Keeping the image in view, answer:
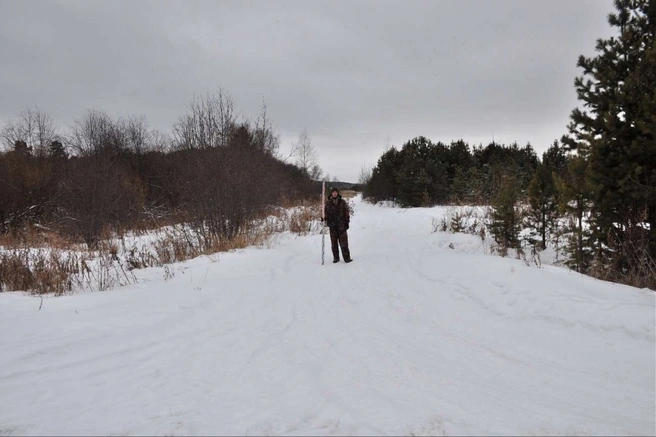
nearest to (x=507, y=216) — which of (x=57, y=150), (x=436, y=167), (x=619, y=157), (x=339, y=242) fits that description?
(x=619, y=157)

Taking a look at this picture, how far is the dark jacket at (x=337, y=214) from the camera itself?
9.95m

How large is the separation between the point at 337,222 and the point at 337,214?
0.76 ft

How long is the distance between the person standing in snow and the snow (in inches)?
119

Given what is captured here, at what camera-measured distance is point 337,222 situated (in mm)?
9945

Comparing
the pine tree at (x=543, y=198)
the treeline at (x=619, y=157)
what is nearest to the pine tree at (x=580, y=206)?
the treeline at (x=619, y=157)

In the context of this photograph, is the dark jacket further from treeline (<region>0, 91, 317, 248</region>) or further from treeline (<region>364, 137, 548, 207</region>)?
treeline (<region>364, 137, 548, 207</region>)

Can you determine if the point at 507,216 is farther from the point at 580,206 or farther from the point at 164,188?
the point at 164,188

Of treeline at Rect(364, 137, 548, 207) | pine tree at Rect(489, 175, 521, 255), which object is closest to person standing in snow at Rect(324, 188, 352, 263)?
pine tree at Rect(489, 175, 521, 255)

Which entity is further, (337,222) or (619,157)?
(337,222)

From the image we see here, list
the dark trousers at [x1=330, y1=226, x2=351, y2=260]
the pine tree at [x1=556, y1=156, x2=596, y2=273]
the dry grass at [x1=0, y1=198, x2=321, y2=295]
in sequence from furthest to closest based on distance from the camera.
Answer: the dark trousers at [x1=330, y1=226, x2=351, y2=260] < the pine tree at [x1=556, y1=156, x2=596, y2=273] < the dry grass at [x1=0, y1=198, x2=321, y2=295]

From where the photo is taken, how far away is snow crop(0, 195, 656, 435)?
268 centimetres

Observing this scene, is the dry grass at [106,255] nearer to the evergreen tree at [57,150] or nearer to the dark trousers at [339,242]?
the dark trousers at [339,242]

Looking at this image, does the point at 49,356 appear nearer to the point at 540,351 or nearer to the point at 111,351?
the point at 111,351

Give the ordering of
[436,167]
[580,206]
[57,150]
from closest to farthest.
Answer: [580,206] < [57,150] < [436,167]
